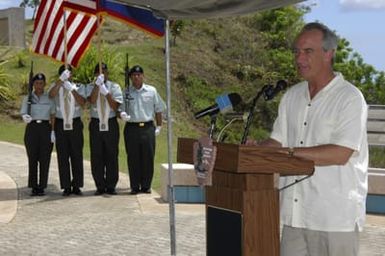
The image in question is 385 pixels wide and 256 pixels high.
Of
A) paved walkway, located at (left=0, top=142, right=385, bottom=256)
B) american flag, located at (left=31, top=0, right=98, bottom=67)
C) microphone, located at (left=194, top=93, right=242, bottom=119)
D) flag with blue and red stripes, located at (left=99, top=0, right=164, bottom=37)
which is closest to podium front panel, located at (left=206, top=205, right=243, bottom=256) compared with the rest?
microphone, located at (left=194, top=93, right=242, bottom=119)

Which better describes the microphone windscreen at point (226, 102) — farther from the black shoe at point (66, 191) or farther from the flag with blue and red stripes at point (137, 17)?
the black shoe at point (66, 191)

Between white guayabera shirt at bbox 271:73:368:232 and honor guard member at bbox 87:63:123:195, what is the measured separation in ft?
22.6

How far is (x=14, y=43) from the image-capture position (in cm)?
2775

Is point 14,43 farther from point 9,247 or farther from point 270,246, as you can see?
point 270,246

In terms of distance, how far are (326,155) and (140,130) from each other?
23.4 ft

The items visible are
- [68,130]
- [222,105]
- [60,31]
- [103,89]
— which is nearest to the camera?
[222,105]

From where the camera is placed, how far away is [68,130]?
10.8 m

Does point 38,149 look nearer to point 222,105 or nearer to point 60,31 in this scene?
point 60,31

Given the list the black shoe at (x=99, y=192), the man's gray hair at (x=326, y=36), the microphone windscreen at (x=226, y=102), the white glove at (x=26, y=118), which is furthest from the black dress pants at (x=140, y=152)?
the man's gray hair at (x=326, y=36)

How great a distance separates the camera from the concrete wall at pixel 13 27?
91.0ft

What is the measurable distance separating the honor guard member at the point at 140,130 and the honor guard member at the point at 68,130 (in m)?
0.67

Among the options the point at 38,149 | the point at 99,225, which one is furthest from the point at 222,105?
the point at 38,149

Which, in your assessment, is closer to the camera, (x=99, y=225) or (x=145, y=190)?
(x=99, y=225)

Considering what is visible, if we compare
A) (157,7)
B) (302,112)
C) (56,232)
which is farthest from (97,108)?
A: (302,112)
